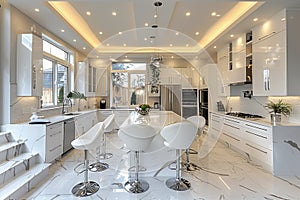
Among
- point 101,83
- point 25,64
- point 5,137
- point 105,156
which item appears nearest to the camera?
point 5,137

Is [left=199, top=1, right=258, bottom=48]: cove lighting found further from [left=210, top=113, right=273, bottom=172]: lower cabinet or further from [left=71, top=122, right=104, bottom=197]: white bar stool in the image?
[left=71, top=122, right=104, bottom=197]: white bar stool

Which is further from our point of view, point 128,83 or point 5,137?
point 128,83

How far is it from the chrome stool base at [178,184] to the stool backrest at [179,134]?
23.3 inches

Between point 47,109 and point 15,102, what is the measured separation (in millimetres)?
1208

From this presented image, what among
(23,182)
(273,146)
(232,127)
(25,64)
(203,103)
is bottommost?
(23,182)

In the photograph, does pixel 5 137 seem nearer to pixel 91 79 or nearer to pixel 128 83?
pixel 91 79

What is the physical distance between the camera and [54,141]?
13.2 feet

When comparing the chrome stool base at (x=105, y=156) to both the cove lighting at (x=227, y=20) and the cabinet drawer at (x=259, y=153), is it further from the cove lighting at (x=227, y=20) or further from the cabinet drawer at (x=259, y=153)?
the cove lighting at (x=227, y=20)

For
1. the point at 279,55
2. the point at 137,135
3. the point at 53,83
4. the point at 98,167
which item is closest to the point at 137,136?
the point at 137,135

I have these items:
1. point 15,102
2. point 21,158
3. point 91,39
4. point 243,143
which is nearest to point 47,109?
point 15,102

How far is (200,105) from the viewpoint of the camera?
7621 millimetres

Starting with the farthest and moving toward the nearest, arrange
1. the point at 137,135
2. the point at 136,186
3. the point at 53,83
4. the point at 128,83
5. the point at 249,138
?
the point at 128,83, the point at 53,83, the point at 249,138, the point at 136,186, the point at 137,135

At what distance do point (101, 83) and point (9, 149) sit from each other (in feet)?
17.3

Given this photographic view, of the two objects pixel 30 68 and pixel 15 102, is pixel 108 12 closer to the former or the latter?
pixel 30 68
